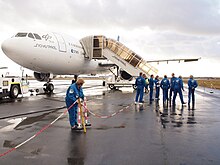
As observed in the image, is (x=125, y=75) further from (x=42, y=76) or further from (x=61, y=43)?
(x=61, y=43)

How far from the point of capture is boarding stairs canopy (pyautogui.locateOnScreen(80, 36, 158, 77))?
70.6ft

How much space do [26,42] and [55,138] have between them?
1018cm

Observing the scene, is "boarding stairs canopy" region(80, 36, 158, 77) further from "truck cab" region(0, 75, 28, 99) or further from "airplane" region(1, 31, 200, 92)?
"truck cab" region(0, 75, 28, 99)

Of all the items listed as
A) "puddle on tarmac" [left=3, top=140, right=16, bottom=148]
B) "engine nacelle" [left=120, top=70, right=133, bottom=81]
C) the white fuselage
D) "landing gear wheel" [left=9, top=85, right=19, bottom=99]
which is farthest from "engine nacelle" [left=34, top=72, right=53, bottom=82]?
"puddle on tarmac" [left=3, top=140, right=16, bottom=148]

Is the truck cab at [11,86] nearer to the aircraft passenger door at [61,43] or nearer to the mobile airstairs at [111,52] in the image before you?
the aircraft passenger door at [61,43]

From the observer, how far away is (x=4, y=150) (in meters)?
4.70

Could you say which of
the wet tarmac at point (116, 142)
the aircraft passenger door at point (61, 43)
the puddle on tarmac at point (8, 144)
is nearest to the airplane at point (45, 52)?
the aircraft passenger door at point (61, 43)

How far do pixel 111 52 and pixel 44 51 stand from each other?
26.6ft

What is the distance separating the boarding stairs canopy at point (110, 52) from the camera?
2153 cm

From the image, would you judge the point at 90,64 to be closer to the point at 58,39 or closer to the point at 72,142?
the point at 58,39

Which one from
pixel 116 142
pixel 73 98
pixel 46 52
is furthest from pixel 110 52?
pixel 116 142

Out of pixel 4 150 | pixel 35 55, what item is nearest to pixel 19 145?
pixel 4 150

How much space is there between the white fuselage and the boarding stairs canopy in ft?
5.34

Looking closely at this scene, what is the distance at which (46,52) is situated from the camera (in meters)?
15.3
